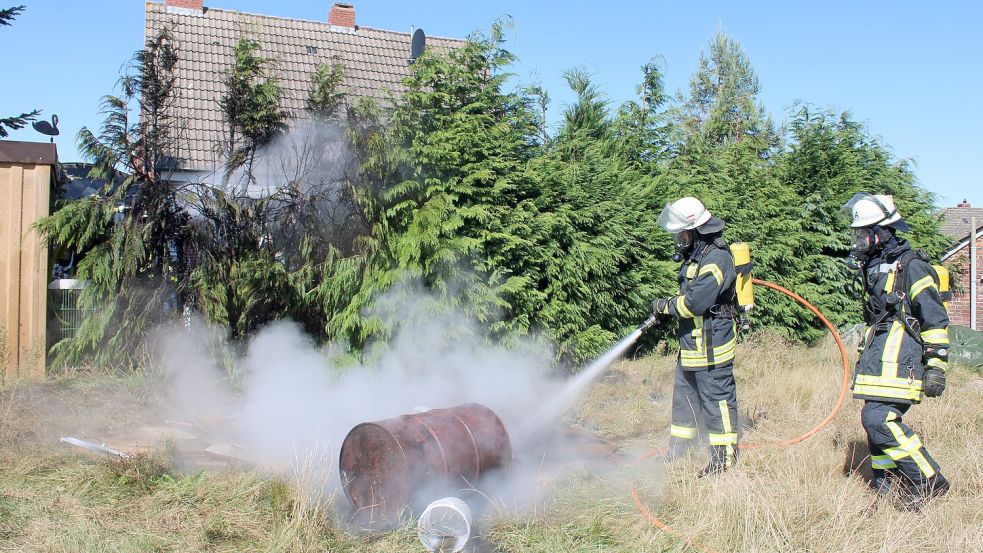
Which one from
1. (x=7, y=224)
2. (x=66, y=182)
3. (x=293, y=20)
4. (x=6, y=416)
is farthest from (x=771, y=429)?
(x=293, y=20)

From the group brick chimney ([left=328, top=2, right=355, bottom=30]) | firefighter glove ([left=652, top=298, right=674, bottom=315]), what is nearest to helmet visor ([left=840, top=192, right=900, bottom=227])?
firefighter glove ([left=652, top=298, right=674, bottom=315])

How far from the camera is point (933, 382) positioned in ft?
13.0

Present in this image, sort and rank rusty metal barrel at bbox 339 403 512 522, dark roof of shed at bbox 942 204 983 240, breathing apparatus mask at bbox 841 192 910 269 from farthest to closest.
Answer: dark roof of shed at bbox 942 204 983 240, breathing apparatus mask at bbox 841 192 910 269, rusty metal barrel at bbox 339 403 512 522

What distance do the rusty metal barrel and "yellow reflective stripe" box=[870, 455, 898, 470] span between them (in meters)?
2.30

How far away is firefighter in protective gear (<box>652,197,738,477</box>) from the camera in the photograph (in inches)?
182

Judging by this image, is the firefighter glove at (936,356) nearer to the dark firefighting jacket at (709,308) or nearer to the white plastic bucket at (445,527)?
the dark firefighting jacket at (709,308)

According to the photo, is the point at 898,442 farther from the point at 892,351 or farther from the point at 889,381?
the point at 892,351

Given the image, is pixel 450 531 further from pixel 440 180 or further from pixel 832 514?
pixel 440 180

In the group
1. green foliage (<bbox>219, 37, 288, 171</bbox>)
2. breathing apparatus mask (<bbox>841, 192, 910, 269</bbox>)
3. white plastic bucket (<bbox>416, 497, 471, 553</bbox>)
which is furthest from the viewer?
green foliage (<bbox>219, 37, 288, 171</bbox>)

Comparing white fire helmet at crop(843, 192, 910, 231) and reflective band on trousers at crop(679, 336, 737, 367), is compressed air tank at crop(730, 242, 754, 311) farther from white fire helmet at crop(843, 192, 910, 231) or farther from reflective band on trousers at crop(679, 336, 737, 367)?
white fire helmet at crop(843, 192, 910, 231)

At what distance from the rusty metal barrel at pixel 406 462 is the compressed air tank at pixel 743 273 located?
6.45 ft

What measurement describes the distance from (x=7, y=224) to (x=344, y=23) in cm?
1118

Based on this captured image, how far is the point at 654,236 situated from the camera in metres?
A: 8.84

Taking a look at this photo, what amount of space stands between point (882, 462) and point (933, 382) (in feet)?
1.95
